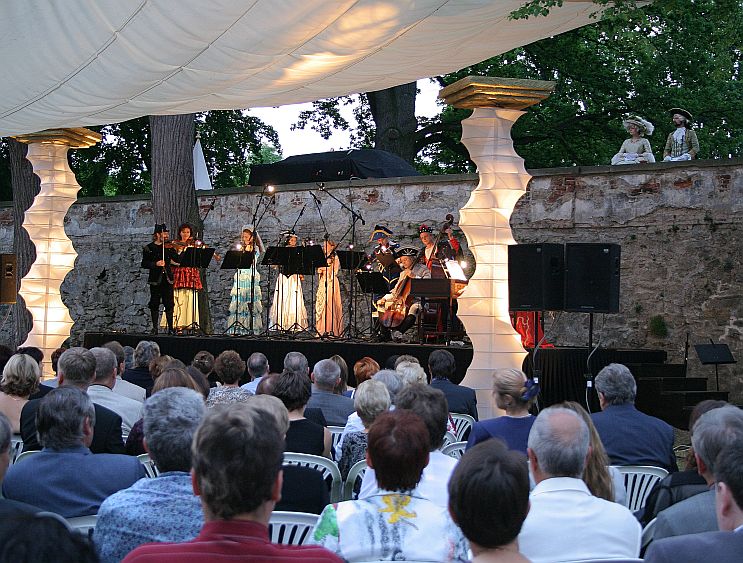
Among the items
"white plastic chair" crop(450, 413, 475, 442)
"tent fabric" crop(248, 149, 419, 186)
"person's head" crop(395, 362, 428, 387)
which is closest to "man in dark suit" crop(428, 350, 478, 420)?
"white plastic chair" crop(450, 413, 475, 442)

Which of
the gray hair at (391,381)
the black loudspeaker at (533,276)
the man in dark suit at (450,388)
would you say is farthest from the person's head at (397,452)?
the black loudspeaker at (533,276)

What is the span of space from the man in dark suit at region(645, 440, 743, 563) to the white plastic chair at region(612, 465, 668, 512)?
197 centimetres

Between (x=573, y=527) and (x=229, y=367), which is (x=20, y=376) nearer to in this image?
(x=229, y=367)

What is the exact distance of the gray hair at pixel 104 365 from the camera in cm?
519

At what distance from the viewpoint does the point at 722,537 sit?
2.10 m

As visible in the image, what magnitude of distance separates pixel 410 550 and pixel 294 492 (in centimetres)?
90

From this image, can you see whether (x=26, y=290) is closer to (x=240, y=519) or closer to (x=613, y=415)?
(x=613, y=415)

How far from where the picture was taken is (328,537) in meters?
2.65

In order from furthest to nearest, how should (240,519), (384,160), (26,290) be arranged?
(384,160) → (26,290) → (240,519)

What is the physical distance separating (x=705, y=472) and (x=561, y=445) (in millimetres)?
441

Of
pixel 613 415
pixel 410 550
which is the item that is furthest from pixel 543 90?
pixel 410 550

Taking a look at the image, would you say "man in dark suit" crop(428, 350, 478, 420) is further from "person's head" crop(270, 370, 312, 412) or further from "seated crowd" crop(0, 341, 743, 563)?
"person's head" crop(270, 370, 312, 412)

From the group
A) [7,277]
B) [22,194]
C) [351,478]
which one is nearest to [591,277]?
[351,478]

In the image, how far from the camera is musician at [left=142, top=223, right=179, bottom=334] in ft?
44.3
